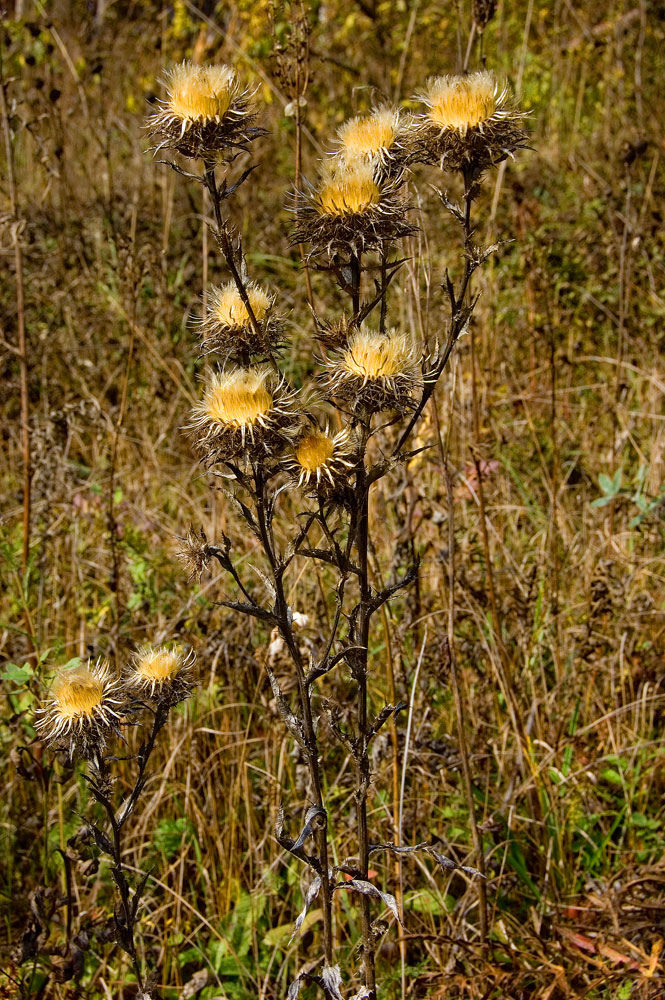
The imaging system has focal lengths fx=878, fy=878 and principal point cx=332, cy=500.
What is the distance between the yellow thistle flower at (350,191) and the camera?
1233mm

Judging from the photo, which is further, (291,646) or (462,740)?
(462,740)

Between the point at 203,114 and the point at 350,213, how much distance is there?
24cm

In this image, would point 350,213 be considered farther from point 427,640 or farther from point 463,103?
point 427,640

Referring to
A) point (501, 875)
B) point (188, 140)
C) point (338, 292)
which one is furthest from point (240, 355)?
point (338, 292)

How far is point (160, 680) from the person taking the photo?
1.42m

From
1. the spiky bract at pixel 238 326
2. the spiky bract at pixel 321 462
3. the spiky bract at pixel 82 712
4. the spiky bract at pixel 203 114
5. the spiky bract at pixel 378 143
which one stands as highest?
the spiky bract at pixel 378 143

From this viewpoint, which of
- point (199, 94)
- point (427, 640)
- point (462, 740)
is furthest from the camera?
point (427, 640)

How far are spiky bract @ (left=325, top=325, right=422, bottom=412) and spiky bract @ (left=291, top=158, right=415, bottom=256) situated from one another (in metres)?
0.13

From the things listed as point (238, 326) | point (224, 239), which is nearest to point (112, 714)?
point (238, 326)

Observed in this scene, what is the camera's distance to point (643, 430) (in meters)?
3.30

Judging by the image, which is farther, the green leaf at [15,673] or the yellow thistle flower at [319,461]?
the green leaf at [15,673]

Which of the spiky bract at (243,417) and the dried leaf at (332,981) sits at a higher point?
the spiky bract at (243,417)

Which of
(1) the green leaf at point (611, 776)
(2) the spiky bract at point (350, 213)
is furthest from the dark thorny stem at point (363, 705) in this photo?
(1) the green leaf at point (611, 776)

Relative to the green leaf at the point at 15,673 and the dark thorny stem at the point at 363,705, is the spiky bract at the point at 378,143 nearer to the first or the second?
the dark thorny stem at the point at 363,705
